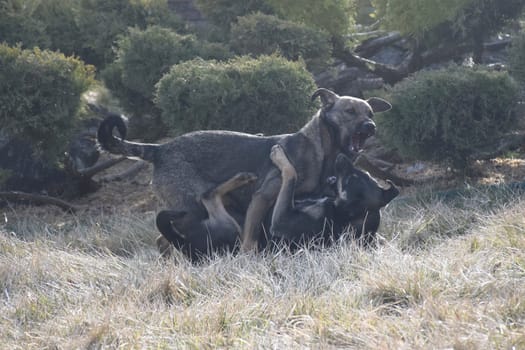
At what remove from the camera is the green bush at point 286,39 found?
1134cm

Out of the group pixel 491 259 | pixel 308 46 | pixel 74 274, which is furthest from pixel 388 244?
pixel 308 46

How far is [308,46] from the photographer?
37.2 feet

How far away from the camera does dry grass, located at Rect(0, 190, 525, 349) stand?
4.84 m

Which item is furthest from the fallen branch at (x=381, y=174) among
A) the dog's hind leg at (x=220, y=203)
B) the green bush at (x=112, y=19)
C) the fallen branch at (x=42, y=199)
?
the green bush at (x=112, y=19)

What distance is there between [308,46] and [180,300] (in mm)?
6091

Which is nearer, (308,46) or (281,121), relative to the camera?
(281,121)

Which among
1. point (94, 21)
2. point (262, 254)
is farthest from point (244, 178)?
point (94, 21)

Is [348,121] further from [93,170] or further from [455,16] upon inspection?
[455,16]

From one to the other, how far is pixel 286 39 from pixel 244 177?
476 centimetres

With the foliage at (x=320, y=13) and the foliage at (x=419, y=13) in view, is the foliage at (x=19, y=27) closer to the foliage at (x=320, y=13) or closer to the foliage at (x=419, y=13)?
the foliage at (x=320, y=13)

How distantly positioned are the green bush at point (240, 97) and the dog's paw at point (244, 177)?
2.58 metres

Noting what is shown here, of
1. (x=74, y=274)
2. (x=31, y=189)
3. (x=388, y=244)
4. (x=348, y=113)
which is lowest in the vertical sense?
(x=31, y=189)

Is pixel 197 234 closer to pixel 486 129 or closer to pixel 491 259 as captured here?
pixel 491 259

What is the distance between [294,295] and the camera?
5.52m
